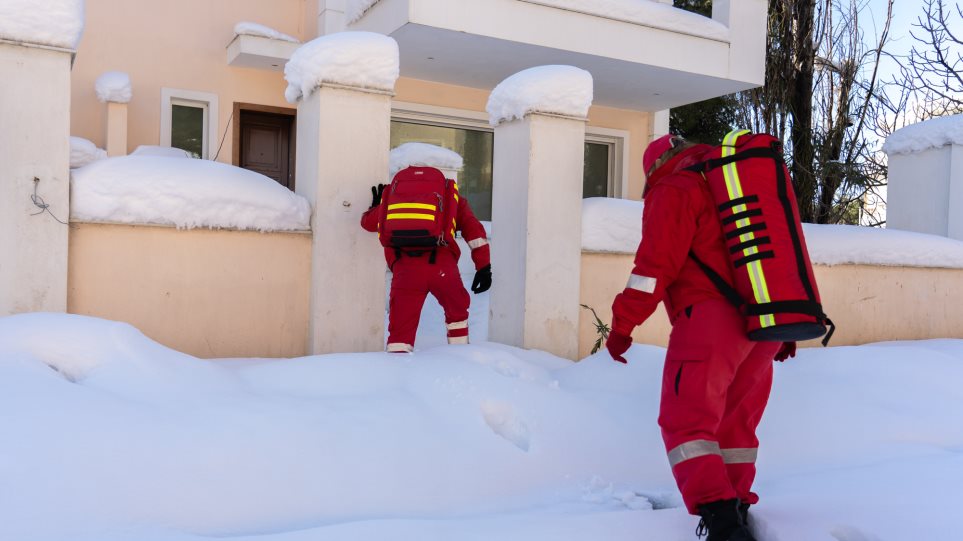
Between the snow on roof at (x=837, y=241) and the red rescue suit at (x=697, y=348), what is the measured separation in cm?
282

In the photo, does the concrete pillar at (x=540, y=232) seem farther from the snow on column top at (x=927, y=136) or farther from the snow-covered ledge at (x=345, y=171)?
the snow on column top at (x=927, y=136)

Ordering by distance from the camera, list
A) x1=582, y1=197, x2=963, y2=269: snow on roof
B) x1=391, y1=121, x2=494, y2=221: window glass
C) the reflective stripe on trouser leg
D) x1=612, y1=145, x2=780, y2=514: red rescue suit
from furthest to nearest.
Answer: x1=391, y1=121, x2=494, y2=221: window glass
x1=582, y1=197, x2=963, y2=269: snow on roof
the reflective stripe on trouser leg
x1=612, y1=145, x2=780, y2=514: red rescue suit

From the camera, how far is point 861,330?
6.95 meters

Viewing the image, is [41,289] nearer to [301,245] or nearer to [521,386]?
[301,245]

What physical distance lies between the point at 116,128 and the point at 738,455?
348 inches

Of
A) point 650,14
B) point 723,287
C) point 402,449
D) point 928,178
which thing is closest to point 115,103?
point 650,14

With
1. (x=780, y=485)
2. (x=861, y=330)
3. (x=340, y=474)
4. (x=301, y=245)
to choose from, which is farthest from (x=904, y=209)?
(x=340, y=474)

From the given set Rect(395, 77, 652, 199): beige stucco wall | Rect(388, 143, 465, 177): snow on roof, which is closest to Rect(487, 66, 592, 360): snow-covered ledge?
Rect(388, 143, 465, 177): snow on roof

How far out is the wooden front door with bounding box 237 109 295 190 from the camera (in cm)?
1105

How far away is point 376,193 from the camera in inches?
195

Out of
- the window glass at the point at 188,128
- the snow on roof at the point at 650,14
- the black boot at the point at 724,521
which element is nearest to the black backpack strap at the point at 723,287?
the black boot at the point at 724,521

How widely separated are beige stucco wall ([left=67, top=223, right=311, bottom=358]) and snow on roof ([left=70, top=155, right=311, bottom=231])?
76 millimetres

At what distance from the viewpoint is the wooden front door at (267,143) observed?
1105 centimetres

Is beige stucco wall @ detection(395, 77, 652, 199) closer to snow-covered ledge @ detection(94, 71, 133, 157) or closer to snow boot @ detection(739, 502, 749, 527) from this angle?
snow-covered ledge @ detection(94, 71, 133, 157)
